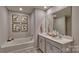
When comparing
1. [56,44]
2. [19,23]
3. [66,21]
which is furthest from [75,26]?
A: [19,23]

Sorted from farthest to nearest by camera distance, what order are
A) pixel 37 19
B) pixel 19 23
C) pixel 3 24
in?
pixel 37 19, pixel 19 23, pixel 3 24

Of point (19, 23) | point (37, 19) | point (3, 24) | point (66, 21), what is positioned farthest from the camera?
point (37, 19)

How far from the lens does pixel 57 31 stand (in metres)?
1.86

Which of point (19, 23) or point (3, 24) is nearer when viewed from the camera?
point (3, 24)

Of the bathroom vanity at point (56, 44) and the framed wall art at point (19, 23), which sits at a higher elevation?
the framed wall art at point (19, 23)

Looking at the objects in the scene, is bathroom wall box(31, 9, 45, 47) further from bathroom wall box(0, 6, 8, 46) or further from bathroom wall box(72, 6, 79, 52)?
bathroom wall box(72, 6, 79, 52)

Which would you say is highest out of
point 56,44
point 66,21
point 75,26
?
point 66,21

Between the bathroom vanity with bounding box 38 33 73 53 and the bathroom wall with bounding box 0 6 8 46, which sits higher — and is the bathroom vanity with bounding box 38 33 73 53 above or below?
below

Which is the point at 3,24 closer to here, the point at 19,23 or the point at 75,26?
the point at 19,23

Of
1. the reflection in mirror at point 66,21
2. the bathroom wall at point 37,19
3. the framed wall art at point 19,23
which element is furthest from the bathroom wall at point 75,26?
the framed wall art at point 19,23

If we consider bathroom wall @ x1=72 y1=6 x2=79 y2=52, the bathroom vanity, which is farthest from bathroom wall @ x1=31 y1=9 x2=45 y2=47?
bathroom wall @ x1=72 y1=6 x2=79 y2=52

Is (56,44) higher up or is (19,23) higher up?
(19,23)

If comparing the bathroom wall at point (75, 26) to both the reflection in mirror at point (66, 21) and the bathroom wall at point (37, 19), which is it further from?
the bathroom wall at point (37, 19)

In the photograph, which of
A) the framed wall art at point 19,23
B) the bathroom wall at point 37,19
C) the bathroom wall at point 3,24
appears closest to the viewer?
the bathroom wall at point 3,24
